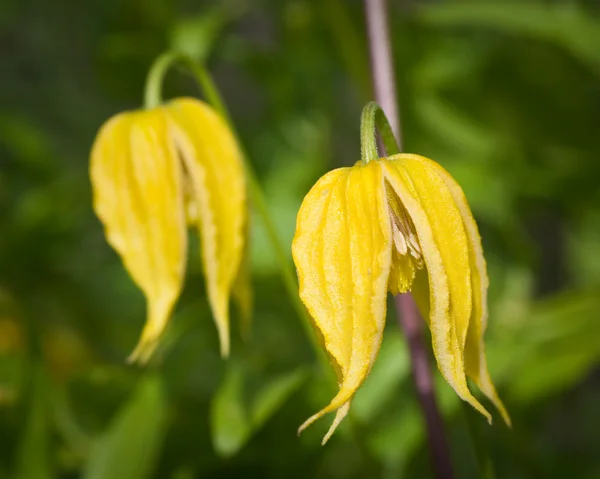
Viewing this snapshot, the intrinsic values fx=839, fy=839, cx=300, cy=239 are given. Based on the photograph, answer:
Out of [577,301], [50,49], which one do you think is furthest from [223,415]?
[50,49]

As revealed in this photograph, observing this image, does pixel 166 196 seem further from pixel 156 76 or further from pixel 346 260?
pixel 346 260

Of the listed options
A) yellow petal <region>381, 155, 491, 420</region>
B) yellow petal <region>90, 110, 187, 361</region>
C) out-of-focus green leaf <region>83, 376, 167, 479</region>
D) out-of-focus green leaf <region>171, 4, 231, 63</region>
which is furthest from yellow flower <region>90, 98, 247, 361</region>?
out-of-focus green leaf <region>171, 4, 231, 63</region>

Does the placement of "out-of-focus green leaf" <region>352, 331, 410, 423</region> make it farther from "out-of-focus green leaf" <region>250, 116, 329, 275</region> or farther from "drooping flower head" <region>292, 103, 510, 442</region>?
"drooping flower head" <region>292, 103, 510, 442</region>

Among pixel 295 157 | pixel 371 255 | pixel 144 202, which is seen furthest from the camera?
pixel 295 157

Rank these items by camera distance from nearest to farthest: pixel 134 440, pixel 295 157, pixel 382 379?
1. pixel 134 440
2. pixel 382 379
3. pixel 295 157

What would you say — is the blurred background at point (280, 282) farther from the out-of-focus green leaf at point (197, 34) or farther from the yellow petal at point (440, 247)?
the yellow petal at point (440, 247)

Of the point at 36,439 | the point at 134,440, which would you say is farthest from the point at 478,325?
the point at 36,439

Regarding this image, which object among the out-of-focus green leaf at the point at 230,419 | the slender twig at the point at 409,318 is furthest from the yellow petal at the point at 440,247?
the out-of-focus green leaf at the point at 230,419
